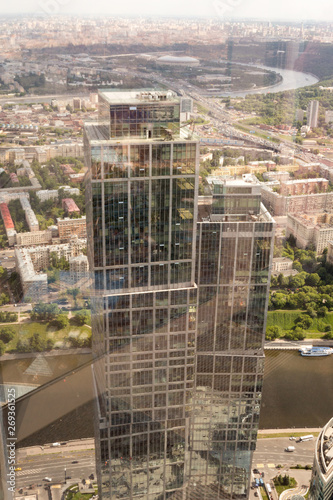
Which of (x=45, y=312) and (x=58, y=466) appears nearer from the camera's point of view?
(x=58, y=466)

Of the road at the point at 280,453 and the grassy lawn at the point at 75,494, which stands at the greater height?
the grassy lawn at the point at 75,494

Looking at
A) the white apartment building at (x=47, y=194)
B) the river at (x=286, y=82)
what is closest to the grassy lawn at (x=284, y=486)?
the white apartment building at (x=47, y=194)

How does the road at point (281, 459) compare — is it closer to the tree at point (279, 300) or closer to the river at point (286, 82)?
the tree at point (279, 300)

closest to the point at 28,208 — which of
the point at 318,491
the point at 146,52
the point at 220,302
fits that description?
the point at 146,52

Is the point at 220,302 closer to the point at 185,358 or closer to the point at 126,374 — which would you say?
the point at 185,358

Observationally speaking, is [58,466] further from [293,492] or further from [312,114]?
[312,114]

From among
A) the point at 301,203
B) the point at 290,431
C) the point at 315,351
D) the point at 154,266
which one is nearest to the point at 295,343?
the point at 315,351
